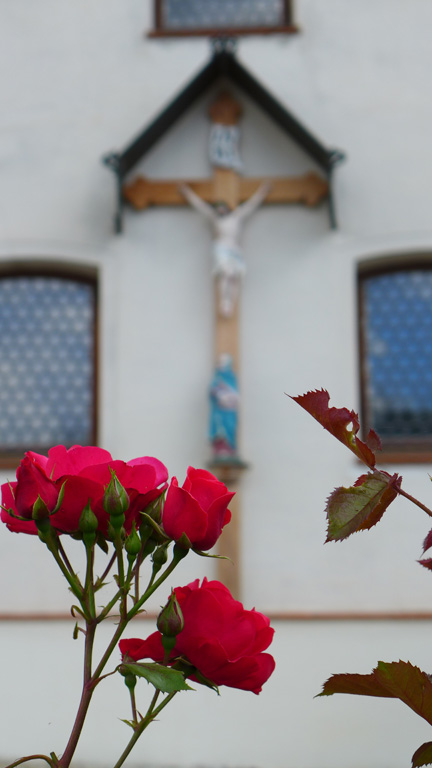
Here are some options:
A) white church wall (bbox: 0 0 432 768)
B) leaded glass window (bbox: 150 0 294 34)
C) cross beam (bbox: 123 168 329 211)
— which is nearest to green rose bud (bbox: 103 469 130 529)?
white church wall (bbox: 0 0 432 768)

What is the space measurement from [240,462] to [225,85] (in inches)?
94.9

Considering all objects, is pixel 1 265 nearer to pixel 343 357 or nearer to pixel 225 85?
pixel 225 85

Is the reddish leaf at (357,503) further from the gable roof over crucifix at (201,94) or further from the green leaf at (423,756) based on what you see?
the gable roof over crucifix at (201,94)

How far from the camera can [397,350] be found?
230 inches

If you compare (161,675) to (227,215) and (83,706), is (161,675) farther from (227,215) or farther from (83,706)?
(227,215)

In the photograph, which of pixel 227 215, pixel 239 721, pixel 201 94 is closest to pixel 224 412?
pixel 227 215

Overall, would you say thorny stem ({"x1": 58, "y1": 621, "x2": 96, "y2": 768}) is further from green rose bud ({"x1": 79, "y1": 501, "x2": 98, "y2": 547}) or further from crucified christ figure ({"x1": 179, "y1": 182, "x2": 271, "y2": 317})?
crucified christ figure ({"x1": 179, "y1": 182, "x2": 271, "y2": 317})

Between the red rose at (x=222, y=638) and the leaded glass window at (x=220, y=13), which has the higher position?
the leaded glass window at (x=220, y=13)

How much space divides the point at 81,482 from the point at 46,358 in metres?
5.33

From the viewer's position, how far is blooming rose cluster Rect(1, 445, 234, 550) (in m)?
0.77

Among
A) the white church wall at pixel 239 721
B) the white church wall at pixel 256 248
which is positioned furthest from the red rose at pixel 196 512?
the white church wall at pixel 256 248

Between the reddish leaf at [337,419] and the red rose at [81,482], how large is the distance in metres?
0.15

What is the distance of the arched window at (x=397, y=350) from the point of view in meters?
5.79

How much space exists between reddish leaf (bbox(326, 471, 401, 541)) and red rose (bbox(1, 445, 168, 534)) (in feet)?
0.52
